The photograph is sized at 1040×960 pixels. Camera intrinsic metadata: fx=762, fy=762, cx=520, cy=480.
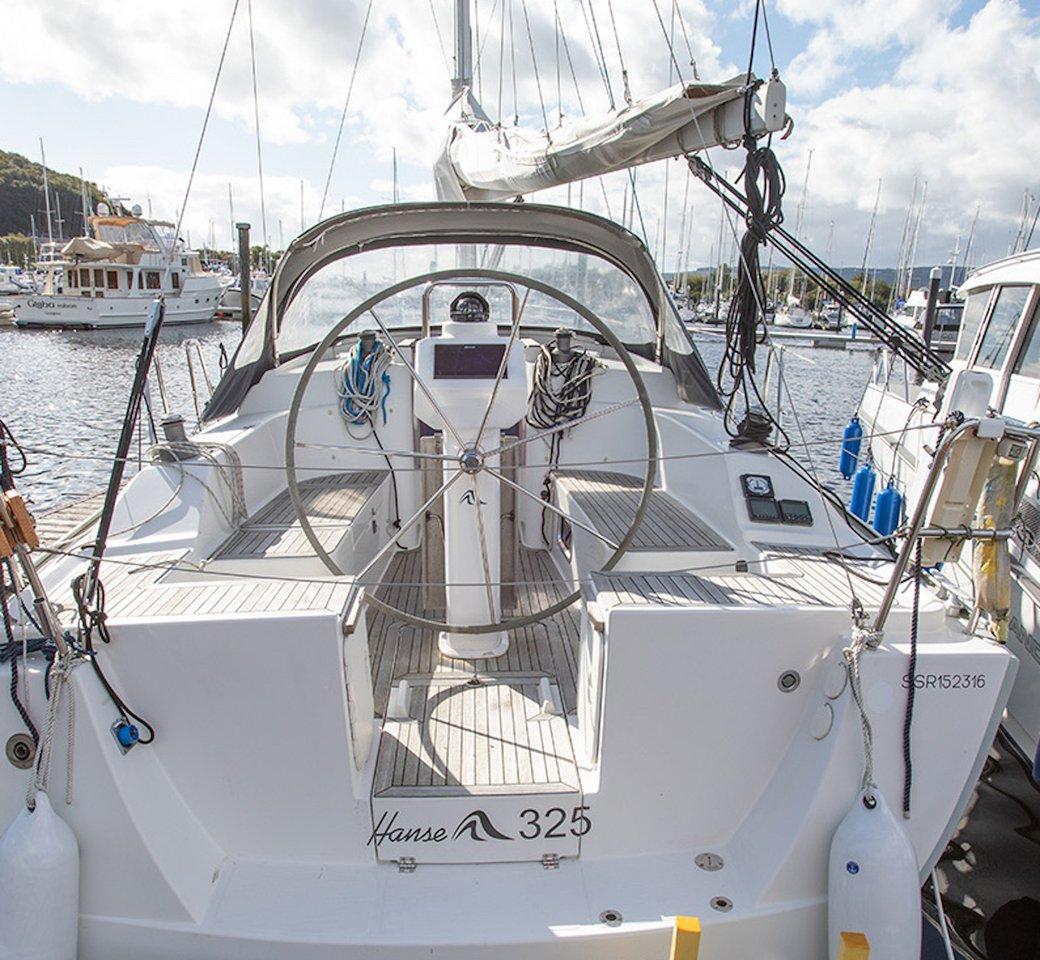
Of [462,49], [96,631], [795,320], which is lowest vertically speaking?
[96,631]

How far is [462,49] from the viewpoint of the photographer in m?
6.45

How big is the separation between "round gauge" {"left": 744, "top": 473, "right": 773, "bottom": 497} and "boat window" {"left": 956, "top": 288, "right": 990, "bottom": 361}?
3.66 meters

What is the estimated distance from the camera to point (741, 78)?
2.41 m

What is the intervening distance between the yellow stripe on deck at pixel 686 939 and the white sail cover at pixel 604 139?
2208 mm

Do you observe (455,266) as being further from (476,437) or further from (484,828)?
(484,828)

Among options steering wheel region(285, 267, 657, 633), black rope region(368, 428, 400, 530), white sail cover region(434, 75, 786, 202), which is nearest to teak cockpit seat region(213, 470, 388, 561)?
black rope region(368, 428, 400, 530)

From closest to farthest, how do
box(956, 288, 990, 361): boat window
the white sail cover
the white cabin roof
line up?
the white sail cover
the white cabin roof
box(956, 288, 990, 361): boat window

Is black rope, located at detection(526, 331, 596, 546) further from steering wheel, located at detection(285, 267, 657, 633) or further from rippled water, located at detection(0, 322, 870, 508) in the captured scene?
steering wheel, located at detection(285, 267, 657, 633)

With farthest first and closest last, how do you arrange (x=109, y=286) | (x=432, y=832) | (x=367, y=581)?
(x=109, y=286), (x=367, y=581), (x=432, y=832)

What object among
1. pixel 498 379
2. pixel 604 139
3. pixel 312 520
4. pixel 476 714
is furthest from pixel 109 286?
pixel 476 714

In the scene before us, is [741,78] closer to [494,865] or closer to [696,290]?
[494,865]

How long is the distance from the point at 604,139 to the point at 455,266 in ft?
4.46

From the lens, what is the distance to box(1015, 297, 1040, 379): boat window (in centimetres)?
465

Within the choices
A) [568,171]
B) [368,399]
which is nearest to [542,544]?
[368,399]
